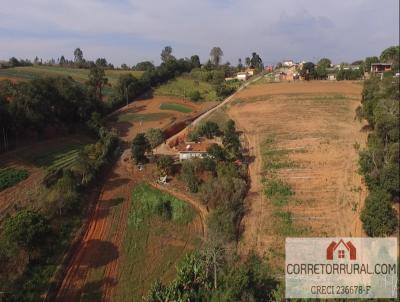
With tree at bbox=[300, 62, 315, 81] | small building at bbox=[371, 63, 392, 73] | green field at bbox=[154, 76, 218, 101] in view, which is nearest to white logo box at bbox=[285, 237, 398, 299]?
green field at bbox=[154, 76, 218, 101]

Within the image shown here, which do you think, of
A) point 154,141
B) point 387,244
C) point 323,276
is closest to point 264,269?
point 323,276

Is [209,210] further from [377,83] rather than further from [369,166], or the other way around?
[377,83]

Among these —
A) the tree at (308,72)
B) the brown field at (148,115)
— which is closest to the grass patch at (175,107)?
the brown field at (148,115)

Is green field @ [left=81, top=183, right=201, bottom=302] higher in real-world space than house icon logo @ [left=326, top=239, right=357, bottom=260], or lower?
lower

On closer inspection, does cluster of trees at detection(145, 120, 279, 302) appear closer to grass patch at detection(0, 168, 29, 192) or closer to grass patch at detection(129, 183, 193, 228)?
grass patch at detection(129, 183, 193, 228)

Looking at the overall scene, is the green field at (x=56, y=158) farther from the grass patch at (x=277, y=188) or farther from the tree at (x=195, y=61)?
the tree at (x=195, y=61)

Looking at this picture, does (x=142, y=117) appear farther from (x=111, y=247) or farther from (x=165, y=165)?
(x=111, y=247)

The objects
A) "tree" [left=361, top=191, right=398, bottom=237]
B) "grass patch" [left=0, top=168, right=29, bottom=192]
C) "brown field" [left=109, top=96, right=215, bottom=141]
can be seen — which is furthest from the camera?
"brown field" [left=109, top=96, right=215, bottom=141]
